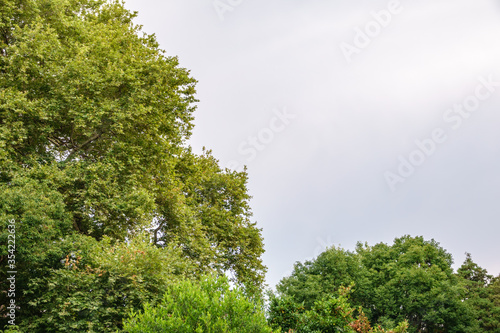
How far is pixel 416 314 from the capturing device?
136ft

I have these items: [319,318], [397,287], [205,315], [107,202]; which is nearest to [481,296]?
[397,287]

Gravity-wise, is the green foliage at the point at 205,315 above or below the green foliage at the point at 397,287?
below

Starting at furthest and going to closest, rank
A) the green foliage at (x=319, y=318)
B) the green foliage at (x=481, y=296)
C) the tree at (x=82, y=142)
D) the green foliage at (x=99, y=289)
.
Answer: the green foliage at (x=481, y=296), the tree at (x=82, y=142), the green foliage at (x=99, y=289), the green foliage at (x=319, y=318)

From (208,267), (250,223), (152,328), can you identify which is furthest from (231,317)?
(250,223)

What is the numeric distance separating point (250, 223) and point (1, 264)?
16.7m

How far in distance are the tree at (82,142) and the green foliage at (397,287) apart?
2148 centimetres

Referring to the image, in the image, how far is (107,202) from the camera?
16438 millimetres

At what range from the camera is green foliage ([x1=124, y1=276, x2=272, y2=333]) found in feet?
29.2

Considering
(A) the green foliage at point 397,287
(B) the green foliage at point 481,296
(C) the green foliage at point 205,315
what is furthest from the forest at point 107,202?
(B) the green foliage at point 481,296

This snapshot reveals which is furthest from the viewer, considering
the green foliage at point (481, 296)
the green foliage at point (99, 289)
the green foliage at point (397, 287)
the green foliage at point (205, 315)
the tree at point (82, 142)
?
the green foliage at point (481, 296)

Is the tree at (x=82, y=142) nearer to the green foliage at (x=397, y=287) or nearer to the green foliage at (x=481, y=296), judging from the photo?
the green foliage at (x=397, y=287)

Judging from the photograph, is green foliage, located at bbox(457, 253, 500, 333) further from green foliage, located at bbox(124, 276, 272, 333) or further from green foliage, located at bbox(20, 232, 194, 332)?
green foliage, located at bbox(124, 276, 272, 333)

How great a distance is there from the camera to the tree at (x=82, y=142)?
1434 centimetres

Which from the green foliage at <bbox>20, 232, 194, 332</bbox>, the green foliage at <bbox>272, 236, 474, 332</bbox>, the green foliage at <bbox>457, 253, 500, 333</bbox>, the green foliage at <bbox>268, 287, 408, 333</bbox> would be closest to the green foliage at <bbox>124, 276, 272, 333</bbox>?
the green foliage at <bbox>268, 287, 408, 333</bbox>
